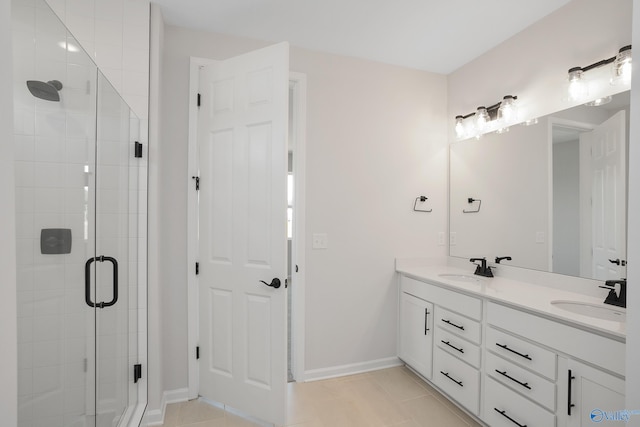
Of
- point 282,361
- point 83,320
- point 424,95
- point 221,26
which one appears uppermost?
point 221,26

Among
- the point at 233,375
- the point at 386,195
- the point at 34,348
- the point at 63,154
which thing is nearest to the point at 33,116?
the point at 63,154

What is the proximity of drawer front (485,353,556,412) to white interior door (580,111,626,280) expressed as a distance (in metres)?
0.72

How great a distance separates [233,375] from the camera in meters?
1.97

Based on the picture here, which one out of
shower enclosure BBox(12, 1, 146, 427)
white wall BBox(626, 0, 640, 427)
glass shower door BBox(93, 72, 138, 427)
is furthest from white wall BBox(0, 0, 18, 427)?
white wall BBox(626, 0, 640, 427)

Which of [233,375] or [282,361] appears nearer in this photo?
[282,361]

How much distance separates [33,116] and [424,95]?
277 cm

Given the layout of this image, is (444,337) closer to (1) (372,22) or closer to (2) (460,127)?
(2) (460,127)

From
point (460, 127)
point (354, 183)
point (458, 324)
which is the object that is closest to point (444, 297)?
point (458, 324)

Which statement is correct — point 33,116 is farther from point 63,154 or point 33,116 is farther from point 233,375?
point 233,375

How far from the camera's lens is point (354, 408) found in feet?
6.67

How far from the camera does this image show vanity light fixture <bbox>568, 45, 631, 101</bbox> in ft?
5.17

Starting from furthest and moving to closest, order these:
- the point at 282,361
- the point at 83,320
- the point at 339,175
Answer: the point at 339,175
the point at 282,361
the point at 83,320

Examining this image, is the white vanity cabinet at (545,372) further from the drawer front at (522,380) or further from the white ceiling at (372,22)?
the white ceiling at (372,22)

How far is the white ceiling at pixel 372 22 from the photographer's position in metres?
1.91
